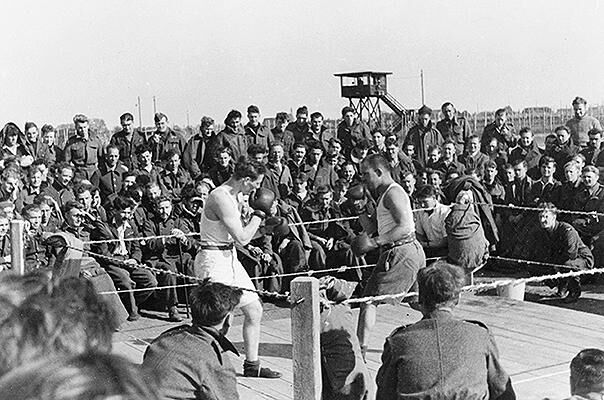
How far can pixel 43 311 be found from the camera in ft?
4.25

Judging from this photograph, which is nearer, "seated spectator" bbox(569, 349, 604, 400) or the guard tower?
"seated spectator" bbox(569, 349, 604, 400)

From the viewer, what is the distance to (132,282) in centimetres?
821

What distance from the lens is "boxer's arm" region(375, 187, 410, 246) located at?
20.1 feet

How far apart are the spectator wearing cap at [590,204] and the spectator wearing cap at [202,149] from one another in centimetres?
472

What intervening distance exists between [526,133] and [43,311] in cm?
1140

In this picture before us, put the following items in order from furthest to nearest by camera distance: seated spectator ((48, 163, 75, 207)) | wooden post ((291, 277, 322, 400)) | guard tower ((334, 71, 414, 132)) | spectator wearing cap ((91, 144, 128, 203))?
guard tower ((334, 71, 414, 132)) < spectator wearing cap ((91, 144, 128, 203)) < seated spectator ((48, 163, 75, 207)) < wooden post ((291, 277, 322, 400))

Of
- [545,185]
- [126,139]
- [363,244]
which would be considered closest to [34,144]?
[126,139]

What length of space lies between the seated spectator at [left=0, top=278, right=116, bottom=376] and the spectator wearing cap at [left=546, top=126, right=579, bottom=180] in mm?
10566

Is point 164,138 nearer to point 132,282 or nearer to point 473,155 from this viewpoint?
point 132,282

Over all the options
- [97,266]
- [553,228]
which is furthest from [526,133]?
[97,266]

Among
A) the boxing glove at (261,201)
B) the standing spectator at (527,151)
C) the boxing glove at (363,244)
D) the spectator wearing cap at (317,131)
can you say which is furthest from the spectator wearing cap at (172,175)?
the standing spectator at (527,151)

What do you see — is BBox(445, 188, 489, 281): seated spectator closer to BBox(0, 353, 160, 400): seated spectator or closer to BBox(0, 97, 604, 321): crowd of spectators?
BBox(0, 97, 604, 321): crowd of spectators

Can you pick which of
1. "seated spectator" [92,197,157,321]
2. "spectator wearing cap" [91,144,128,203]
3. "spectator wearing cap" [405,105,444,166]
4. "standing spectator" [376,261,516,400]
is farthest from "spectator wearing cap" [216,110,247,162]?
"standing spectator" [376,261,516,400]

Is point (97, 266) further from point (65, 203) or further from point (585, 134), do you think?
point (585, 134)
